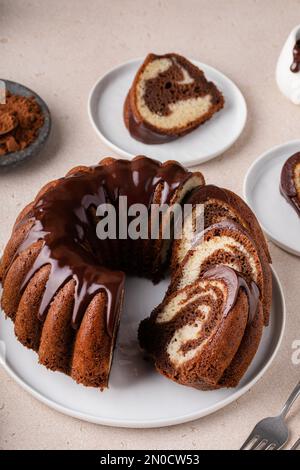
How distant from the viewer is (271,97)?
8.68 ft

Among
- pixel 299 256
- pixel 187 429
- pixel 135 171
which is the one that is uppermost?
pixel 135 171

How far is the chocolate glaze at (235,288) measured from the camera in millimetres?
1620

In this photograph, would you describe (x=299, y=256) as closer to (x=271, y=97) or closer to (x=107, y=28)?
(x=271, y=97)

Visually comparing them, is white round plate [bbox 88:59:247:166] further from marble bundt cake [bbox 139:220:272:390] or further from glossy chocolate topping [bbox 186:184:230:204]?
marble bundt cake [bbox 139:220:272:390]

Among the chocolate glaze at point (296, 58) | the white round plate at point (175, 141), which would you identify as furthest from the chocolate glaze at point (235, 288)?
the chocolate glaze at point (296, 58)

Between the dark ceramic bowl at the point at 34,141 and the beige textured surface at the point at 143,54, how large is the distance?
0.07 metres

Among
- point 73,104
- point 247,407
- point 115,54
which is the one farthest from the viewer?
point 115,54

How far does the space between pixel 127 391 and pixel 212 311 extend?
0.29m

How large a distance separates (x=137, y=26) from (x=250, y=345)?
63.2 inches

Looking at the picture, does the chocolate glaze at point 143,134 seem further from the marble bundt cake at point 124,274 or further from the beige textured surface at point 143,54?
the marble bundt cake at point 124,274

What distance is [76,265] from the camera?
5.42 ft

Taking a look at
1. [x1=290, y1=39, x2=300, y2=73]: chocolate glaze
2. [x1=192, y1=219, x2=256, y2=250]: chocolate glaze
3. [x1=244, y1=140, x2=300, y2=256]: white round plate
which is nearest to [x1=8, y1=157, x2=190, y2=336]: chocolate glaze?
[x1=192, y1=219, x2=256, y2=250]: chocolate glaze

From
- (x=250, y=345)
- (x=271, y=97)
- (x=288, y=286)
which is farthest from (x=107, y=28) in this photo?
(x=250, y=345)

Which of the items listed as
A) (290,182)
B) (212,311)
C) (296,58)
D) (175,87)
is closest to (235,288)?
(212,311)
